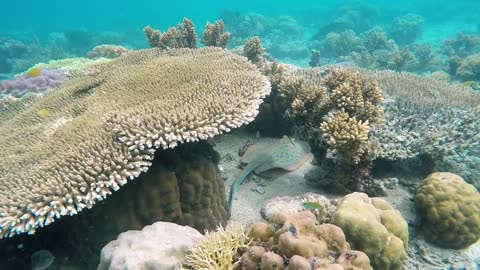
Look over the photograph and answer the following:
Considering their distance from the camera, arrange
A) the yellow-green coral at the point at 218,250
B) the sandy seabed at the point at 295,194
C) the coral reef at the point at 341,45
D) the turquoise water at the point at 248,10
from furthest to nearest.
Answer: the turquoise water at the point at 248,10 → the coral reef at the point at 341,45 → the sandy seabed at the point at 295,194 → the yellow-green coral at the point at 218,250

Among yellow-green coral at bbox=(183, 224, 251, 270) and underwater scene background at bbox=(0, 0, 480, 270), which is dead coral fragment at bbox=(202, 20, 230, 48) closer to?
A: underwater scene background at bbox=(0, 0, 480, 270)

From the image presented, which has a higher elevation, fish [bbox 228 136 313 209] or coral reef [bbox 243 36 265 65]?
coral reef [bbox 243 36 265 65]

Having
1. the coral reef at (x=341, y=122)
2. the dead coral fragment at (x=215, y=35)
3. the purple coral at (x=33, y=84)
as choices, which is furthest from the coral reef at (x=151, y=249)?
the purple coral at (x=33, y=84)

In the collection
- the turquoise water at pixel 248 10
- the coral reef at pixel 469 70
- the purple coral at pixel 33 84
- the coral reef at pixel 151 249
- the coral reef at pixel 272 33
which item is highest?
the turquoise water at pixel 248 10

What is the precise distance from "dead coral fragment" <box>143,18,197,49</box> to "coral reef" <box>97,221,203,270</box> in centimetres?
581

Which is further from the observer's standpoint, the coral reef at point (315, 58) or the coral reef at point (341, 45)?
Result: the coral reef at point (341, 45)

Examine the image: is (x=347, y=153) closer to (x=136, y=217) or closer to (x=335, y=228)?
(x=335, y=228)

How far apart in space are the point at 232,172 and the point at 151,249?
2.54 m

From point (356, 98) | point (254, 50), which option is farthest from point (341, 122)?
point (254, 50)

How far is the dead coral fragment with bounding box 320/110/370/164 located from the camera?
4082mm

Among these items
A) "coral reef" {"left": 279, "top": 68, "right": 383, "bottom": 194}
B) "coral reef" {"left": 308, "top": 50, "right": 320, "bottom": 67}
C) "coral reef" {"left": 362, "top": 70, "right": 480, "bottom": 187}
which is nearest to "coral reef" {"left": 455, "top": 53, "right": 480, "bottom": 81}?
"coral reef" {"left": 308, "top": 50, "right": 320, "bottom": 67}

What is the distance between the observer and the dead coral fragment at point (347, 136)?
408 cm

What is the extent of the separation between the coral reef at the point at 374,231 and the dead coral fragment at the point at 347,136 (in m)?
0.91

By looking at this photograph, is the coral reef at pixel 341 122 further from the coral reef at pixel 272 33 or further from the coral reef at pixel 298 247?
the coral reef at pixel 272 33
